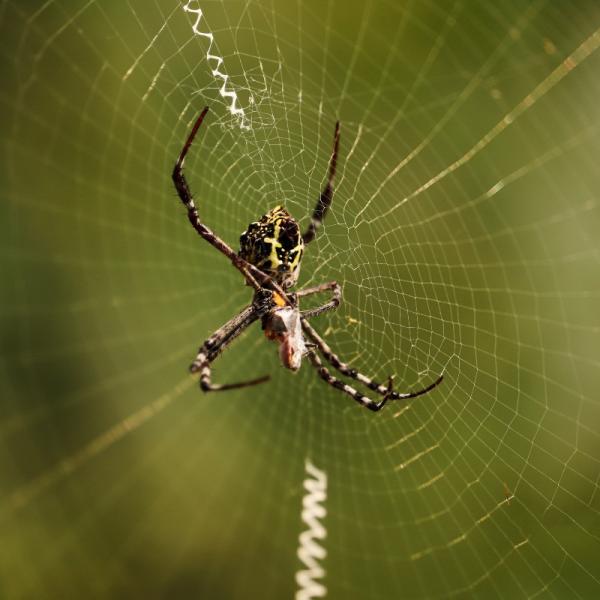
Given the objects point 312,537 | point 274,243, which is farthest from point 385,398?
point 312,537

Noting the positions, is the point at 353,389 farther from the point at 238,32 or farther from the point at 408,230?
the point at 238,32

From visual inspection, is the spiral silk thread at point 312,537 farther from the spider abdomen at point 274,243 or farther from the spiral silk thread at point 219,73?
the spiral silk thread at point 219,73

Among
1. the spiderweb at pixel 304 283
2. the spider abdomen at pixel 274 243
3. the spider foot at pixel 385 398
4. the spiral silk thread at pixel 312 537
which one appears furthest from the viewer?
the spiral silk thread at pixel 312 537

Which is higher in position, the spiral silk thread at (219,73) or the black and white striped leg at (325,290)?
the spiral silk thread at (219,73)

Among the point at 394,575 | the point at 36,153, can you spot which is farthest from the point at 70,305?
the point at 394,575

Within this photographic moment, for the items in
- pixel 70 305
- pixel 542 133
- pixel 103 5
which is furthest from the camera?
pixel 70 305

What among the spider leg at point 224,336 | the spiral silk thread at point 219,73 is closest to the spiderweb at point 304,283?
the spiral silk thread at point 219,73
